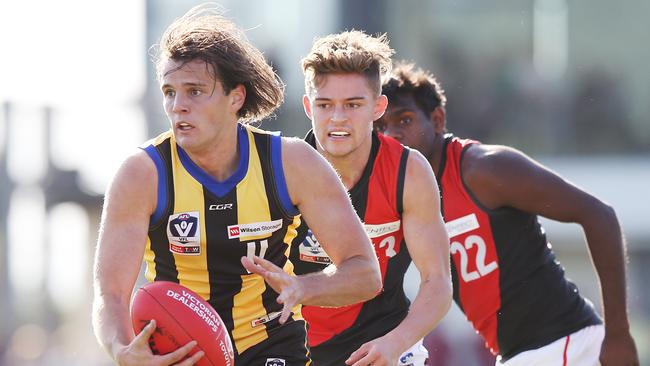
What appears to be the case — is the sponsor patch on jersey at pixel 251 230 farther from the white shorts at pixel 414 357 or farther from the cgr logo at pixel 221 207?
the white shorts at pixel 414 357

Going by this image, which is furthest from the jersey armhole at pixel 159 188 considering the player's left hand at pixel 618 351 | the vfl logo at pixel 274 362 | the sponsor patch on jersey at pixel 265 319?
the player's left hand at pixel 618 351

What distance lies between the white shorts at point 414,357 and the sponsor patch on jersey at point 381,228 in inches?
24.4

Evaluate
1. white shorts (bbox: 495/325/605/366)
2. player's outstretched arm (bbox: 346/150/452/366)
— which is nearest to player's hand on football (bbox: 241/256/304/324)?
player's outstretched arm (bbox: 346/150/452/366)

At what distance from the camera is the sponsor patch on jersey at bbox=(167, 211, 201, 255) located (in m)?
6.06

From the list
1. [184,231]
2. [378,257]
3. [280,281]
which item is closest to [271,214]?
[184,231]

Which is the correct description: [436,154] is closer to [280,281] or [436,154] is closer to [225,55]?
[225,55]

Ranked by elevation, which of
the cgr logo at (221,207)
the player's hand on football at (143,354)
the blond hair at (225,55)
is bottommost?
the player's hand on football at (143,354)

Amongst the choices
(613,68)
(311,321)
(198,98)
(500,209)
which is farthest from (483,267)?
(613,68)

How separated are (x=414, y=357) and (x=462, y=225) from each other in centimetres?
81

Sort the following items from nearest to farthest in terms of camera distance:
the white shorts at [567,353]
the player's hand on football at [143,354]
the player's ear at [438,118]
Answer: the player's hand on football at [143,354] < the white shorts at [567,353] < the player's ear at [438,118]

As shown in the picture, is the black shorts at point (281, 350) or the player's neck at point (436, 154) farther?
the player's neck at point (436, 154)

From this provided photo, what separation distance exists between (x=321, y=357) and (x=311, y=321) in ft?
0.64

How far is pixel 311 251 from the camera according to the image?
7145 millimetres

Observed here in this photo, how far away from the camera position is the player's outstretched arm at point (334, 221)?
6.03m
